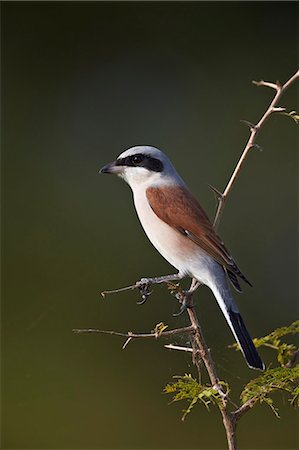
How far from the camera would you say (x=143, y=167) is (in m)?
1.77

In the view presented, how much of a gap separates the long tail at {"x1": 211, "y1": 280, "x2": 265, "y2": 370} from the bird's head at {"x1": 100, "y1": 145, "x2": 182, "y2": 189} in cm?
34

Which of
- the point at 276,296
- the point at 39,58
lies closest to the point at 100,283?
the point at 276,296

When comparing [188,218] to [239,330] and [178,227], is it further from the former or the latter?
[239,330]

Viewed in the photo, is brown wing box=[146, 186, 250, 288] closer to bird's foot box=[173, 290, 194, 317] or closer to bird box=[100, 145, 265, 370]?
bird box=[100, 145, 265, 370]

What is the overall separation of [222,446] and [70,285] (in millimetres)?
979

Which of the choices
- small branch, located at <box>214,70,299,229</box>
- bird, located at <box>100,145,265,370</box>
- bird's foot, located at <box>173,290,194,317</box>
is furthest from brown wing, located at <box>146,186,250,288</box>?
small branch, located at <box>214,70,299,229</box>

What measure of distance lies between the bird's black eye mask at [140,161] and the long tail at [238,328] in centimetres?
35

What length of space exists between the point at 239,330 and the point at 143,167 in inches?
19.6

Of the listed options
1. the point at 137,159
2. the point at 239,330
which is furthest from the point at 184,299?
the point at 137,159

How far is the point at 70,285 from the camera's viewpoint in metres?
3.40

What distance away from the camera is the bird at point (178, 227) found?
1580mm

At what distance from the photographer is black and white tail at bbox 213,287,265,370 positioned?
1.33 meters

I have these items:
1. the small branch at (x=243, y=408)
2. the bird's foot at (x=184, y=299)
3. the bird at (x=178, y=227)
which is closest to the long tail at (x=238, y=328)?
the bird at (x=178, y=227)

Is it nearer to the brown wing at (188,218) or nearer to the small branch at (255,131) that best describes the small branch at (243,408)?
the small branch at (255,131)
